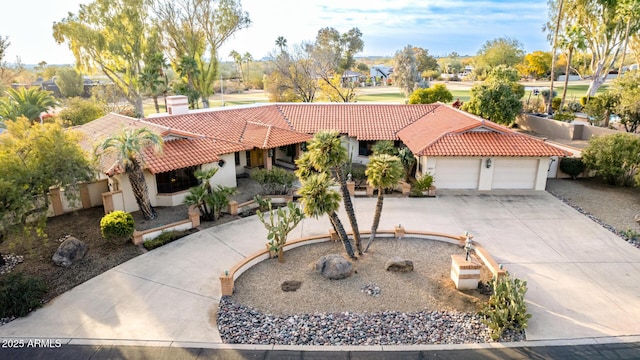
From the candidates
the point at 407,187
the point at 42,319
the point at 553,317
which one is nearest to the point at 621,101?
the point at 407,187

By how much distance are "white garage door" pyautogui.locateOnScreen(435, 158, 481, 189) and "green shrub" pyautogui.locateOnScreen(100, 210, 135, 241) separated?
1691 cm

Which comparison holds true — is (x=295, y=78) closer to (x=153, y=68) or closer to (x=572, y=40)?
(x=153, y=68)

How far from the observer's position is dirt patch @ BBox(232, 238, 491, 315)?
42.0ft

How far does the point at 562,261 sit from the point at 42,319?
18697 mm

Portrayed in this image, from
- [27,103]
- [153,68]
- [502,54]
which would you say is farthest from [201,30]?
[502,54]

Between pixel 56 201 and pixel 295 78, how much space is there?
142 feet

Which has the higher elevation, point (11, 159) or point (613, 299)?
point (11, 159)

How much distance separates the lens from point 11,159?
14.2m

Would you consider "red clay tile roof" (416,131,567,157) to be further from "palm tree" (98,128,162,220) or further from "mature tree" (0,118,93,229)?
"mature tree" (0,118,93,229)

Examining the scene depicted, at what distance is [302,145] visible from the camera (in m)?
29.2

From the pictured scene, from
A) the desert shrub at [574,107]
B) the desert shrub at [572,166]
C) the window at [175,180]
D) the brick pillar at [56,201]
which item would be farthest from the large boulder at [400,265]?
the desert shrub at [574,107]

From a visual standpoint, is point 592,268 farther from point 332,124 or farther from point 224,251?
point 332,124

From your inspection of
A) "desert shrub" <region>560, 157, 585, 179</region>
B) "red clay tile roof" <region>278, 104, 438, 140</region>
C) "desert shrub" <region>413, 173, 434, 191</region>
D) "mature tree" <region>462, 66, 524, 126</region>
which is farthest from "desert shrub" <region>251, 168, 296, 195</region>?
"mature tree" <region>462, 66, 524, 126</region>

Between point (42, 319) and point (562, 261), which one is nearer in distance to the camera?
point (42, 319)
